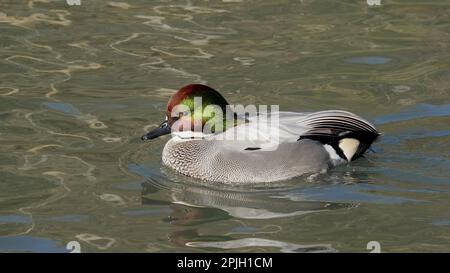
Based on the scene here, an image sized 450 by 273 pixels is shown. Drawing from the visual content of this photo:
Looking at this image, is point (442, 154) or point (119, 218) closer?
point (119, 218)

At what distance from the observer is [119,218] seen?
26.5 ft

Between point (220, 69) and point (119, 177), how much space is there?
2.90 meters

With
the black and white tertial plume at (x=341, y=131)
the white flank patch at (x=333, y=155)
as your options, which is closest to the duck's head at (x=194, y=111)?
the black and white tertial plume at (x=341, y=131)

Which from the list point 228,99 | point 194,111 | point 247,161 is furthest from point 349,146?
point 228,99

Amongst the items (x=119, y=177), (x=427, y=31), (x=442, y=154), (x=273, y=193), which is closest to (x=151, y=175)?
(x=119, y=177)

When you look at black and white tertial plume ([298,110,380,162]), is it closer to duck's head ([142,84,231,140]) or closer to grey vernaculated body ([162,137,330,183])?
grey vernaculated body ([162,137,330,183])

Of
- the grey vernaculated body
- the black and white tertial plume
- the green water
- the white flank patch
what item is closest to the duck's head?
the grey vernaculated body

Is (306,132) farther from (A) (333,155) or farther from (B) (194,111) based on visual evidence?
(B) (194,111)

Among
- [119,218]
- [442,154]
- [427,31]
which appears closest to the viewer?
[119,218]

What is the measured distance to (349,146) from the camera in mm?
9320

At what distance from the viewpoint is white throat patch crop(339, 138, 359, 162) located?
9.30 m
